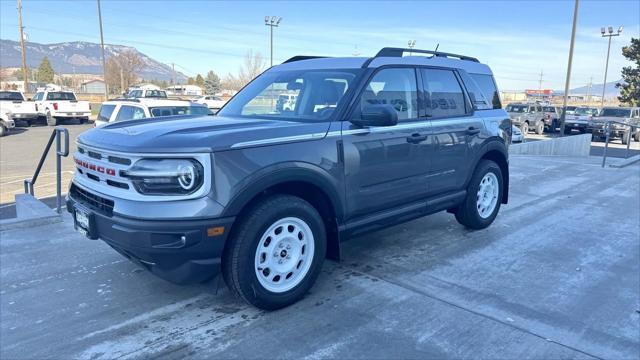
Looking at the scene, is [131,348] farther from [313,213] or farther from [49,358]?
[313,213]

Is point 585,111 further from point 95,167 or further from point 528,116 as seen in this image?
point 95,167

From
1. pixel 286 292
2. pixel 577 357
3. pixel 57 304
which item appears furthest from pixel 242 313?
pixel 577 357

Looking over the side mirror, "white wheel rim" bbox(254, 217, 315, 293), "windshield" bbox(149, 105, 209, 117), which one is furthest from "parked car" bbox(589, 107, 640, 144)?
"white wheel rim" bbox(254, 217, 315, 293)

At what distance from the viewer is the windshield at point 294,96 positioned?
3963 mm

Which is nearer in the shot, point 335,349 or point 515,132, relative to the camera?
point 335,349

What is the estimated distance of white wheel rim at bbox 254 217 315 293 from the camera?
11.1ft

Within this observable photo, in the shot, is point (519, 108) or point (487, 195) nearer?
point (487, 195)

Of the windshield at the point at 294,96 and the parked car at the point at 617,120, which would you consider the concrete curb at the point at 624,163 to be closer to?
the windshield at the point at 294,96

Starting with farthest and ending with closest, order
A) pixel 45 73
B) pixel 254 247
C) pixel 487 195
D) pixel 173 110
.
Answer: pixel 45 73 < pixel 173 110 < pixel 487 195 < pixel 254 247

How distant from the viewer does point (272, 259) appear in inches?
135

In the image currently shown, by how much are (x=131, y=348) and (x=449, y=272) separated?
268cm

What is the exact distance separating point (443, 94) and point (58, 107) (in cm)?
2707

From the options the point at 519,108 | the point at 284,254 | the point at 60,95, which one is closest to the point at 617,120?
the point at 519,108

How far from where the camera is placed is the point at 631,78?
4169cm
